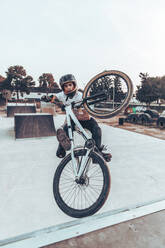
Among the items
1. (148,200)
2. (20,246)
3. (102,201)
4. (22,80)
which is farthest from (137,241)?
(22,80)

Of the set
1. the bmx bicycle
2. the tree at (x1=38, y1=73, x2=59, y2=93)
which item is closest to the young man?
the bmx bicycle

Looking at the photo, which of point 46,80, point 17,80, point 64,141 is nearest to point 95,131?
point 64,141

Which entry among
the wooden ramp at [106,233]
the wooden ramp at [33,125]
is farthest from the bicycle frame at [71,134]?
the wooden ramp at [33,125]

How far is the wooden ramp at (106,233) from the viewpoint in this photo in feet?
6.12

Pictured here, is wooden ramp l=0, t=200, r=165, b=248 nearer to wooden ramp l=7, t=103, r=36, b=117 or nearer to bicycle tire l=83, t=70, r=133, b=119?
bicycle tire l=83, t=70, r=133, b=119

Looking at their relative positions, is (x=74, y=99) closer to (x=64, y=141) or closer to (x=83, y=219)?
(x=64, y=141)

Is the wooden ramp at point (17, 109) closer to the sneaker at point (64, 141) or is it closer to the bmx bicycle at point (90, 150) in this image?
the bmx bicycle at point (90, 150)

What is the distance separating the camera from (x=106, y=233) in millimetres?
2027

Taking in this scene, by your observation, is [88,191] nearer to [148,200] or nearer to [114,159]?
[148,200]

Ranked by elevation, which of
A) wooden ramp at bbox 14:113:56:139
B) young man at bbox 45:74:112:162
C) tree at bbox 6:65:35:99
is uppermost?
tree at bbox 6:65:35:99

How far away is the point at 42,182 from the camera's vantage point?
10.9 ft

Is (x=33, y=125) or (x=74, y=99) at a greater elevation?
(x=74, y=99)

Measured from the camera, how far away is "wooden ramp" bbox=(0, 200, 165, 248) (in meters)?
1.87

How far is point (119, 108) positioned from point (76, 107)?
2.16 feet
